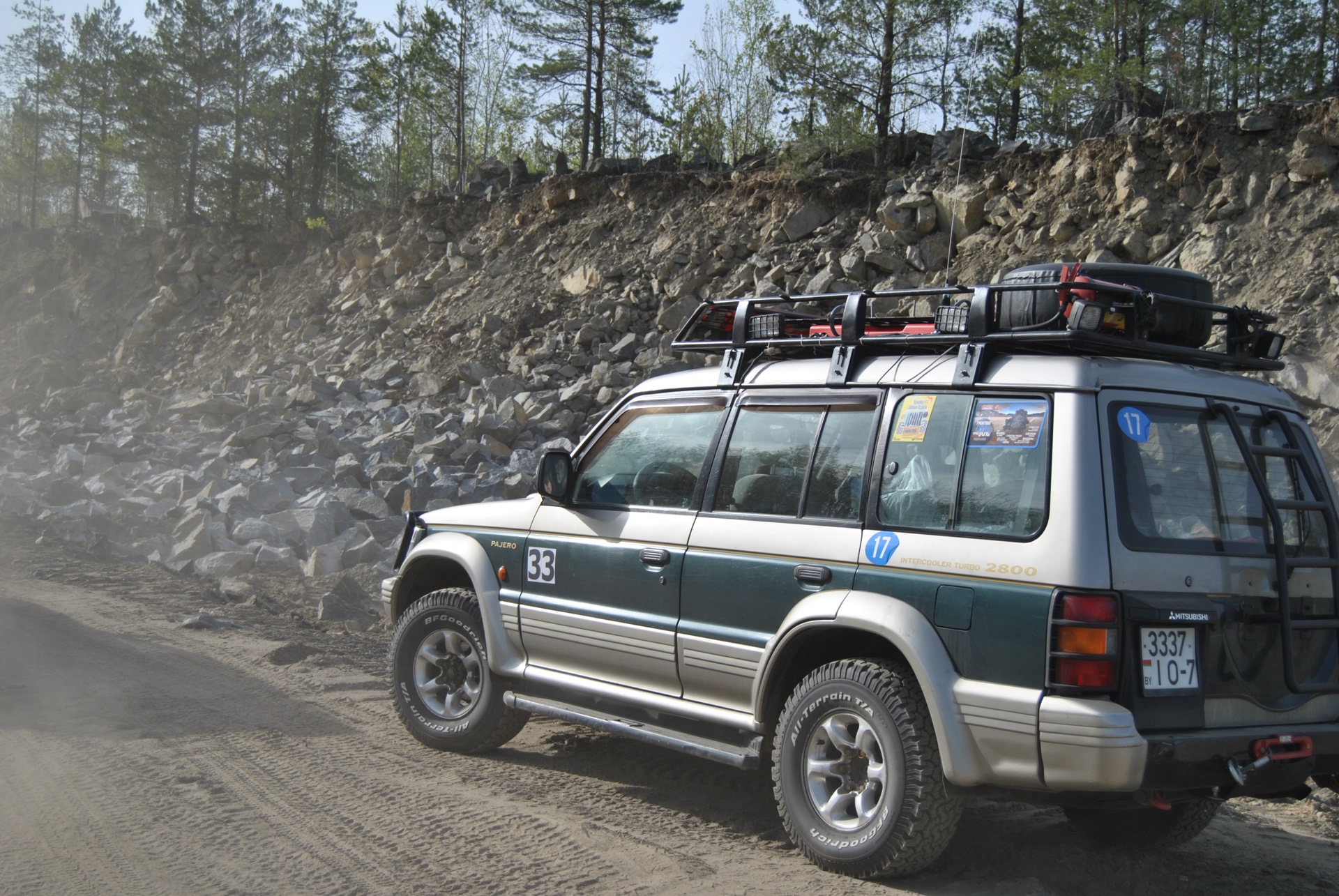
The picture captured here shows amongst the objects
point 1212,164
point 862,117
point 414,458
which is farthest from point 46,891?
point 862,117

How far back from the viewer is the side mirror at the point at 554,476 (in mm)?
5520

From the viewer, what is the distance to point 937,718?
3832 mm

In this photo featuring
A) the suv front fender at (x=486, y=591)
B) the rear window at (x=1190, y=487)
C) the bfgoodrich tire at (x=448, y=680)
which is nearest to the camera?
the rear window at (x=1190, y=487)

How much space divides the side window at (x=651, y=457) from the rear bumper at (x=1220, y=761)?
7.59ft

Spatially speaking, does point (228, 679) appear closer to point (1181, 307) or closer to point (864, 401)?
point (864, 401)

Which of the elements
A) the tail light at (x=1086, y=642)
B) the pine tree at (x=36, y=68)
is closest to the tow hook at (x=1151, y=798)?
the tail light at (x=1086, y=642)

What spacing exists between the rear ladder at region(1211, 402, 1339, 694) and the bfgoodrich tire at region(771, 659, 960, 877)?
1286 millimetres

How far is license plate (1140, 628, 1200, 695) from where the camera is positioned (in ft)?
11.8

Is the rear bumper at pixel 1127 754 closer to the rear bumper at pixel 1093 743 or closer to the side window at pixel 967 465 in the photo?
the rear bumper at pixel 1093 743

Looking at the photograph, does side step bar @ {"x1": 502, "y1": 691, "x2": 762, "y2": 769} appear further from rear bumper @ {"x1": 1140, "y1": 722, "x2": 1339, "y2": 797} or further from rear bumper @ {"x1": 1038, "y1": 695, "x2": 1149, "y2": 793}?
rear bumper @ {"x1": 1140, "y1": 722, "x2": 1339, "y2": 797}

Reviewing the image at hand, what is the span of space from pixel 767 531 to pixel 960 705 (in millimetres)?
1189

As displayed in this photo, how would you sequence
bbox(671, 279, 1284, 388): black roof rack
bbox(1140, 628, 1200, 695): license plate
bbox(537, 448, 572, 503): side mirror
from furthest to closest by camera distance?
bbox(537, 448, 572, 503): side mirror → bbox(671, 279, 1284, 388): black roof rack → bbox(1140, 628, 1200, 695): license plate

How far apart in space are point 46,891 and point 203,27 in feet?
123

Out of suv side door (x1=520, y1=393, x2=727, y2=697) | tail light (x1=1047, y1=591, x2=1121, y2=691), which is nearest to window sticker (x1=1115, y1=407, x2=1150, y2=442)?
tail light (x1=1047, y1=591, x2=1121, y2=691)
